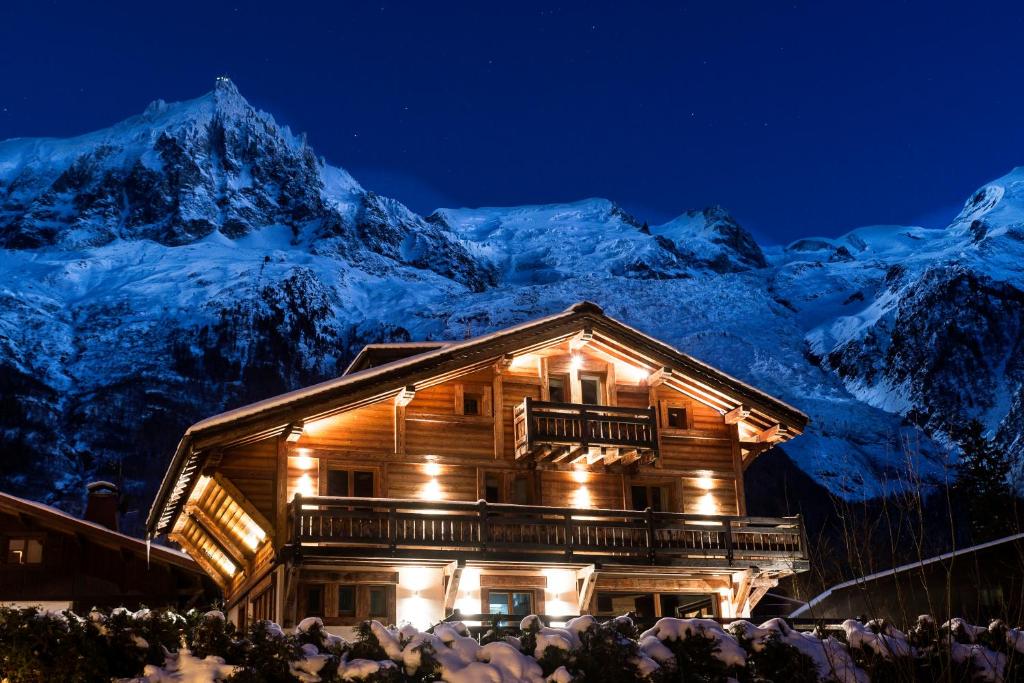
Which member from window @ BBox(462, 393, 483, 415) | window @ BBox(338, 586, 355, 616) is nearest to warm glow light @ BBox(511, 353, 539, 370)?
window @ BBox(462, 393, 483, 415)

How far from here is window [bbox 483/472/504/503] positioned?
92.4 feet

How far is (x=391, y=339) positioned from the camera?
115 m

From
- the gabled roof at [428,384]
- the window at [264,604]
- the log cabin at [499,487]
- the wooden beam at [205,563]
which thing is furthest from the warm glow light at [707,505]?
the wooden beam at [205,563]

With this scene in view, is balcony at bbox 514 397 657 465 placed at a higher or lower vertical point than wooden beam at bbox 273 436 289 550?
higher

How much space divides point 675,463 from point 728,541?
119 inches

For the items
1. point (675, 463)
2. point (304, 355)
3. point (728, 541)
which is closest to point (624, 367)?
point (675, 463)

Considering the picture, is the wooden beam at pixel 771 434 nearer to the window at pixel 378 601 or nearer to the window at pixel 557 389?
the window at pixel 557 389

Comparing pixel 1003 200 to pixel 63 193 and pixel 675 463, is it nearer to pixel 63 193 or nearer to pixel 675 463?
pixel 63 193

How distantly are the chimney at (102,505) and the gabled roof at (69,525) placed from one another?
7831 mm

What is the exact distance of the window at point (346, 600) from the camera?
25.2 m

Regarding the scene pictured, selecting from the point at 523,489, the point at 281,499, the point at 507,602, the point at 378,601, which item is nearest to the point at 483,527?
the point at 507,602

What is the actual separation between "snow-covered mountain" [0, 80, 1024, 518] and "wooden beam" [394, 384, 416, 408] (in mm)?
37558

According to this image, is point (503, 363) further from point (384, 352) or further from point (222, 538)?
point (222, 538)

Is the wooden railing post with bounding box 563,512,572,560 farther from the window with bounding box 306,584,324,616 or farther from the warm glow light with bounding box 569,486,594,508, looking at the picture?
the window with bounding box 306,584,324,616
